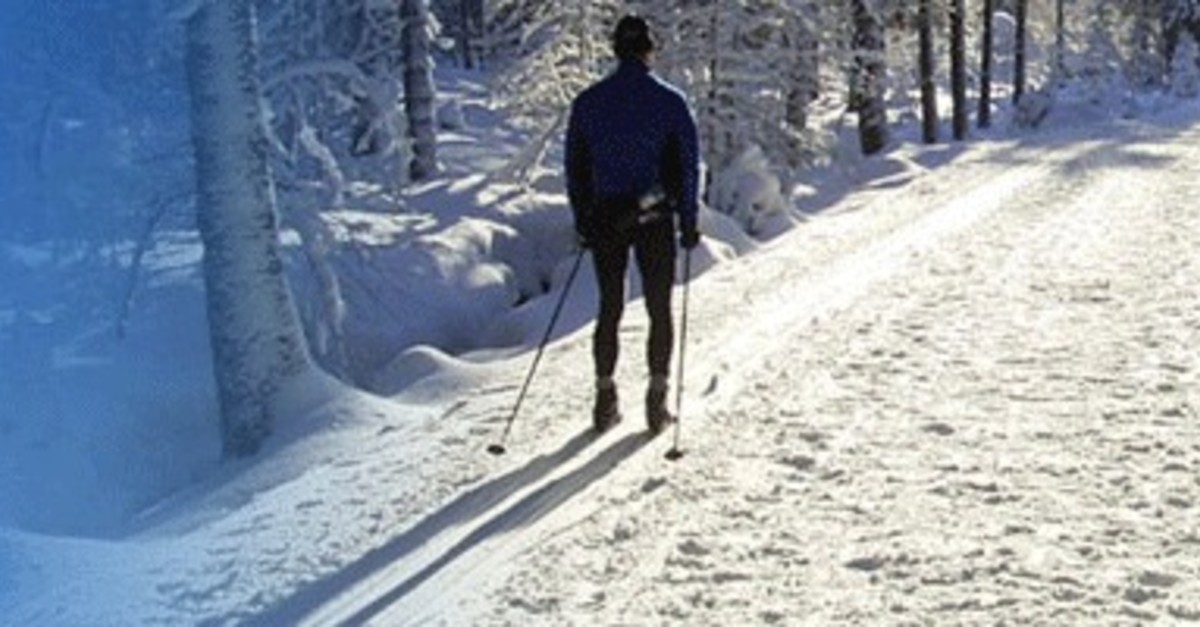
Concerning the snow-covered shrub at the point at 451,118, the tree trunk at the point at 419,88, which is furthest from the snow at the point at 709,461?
the snow-covered shrub at the point at 451,118

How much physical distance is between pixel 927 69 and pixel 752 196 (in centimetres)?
1636

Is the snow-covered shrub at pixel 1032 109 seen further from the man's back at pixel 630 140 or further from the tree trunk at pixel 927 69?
the man's back at pixel 630 140

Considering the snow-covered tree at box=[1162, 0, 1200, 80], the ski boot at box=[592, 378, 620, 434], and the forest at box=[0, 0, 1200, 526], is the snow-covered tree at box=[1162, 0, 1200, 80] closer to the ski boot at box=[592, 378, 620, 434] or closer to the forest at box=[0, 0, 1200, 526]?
the forest at box=[0, 0, 1200, 526]

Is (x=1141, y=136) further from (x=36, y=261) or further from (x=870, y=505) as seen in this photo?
(x=870, y=505)

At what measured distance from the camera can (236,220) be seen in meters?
8.79

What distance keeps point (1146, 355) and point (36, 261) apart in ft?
50.0

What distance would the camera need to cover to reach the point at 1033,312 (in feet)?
32.5

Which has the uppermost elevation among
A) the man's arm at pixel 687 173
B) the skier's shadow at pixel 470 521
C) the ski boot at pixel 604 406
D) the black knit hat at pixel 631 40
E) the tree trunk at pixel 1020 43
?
the tree trunk at pixel 1020 43

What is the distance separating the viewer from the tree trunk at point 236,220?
8773 mm

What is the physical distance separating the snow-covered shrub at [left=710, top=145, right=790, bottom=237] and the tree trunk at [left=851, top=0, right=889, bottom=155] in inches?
207

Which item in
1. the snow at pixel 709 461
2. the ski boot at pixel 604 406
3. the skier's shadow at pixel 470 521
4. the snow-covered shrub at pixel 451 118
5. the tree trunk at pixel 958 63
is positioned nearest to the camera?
the snow at pixel 709 461

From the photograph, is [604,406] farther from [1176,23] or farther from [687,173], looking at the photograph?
[1176,23]

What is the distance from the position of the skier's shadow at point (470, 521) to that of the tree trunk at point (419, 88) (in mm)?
17362

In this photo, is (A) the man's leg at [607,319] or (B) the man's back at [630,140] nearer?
(B) the man's back at [630,140]
